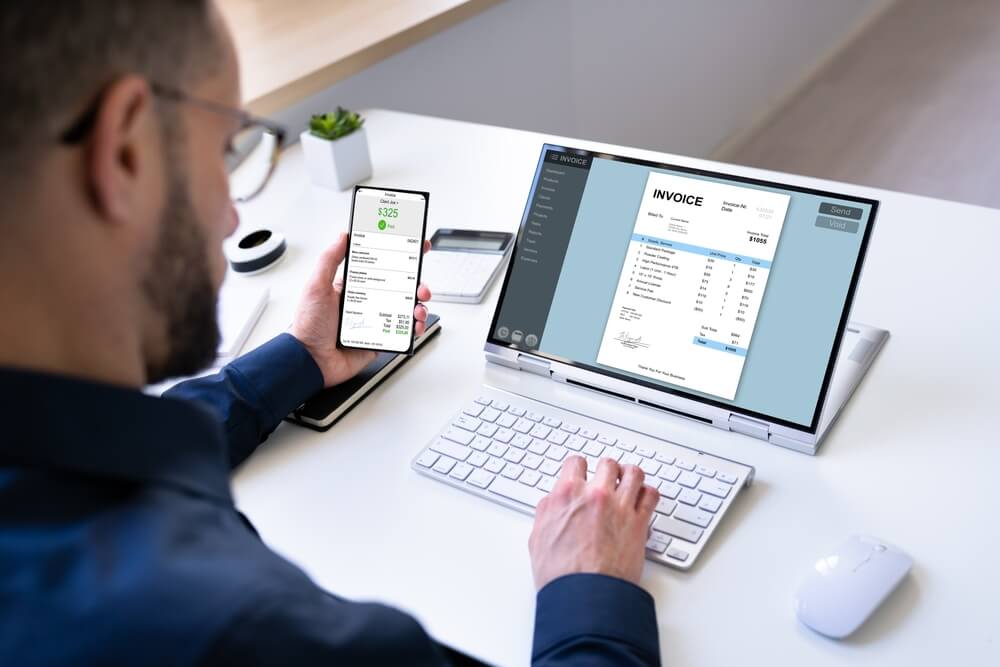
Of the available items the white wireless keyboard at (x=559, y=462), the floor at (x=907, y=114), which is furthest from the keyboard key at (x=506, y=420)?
the floor at (x=907, y=114)

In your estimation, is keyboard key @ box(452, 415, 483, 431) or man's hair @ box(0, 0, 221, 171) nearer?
→ man's hair @ box(0, 0, 221, 171)

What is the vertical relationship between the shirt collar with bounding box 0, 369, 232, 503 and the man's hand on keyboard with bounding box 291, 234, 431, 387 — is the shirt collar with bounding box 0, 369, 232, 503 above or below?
below

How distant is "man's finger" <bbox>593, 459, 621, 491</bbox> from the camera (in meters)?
0.83

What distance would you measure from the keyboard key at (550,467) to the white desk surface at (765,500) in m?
0.06

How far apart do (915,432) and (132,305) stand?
77 centimetres

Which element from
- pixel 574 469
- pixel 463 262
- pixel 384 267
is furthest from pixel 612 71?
pixel 574 469

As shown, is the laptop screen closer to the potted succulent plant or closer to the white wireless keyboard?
the white wireless keyboard

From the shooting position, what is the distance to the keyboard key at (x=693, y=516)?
0.82 m

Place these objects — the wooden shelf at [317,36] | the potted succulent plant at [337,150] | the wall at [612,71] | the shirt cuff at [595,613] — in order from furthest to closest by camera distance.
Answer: the wall at [612,71] → the wooden shelf at [317,36] → the potted succulent plant at [337,150] → the shirt cuff at [595,613]

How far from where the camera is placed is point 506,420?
0.97 meters

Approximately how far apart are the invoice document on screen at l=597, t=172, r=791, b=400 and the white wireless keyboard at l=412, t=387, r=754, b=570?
89mm

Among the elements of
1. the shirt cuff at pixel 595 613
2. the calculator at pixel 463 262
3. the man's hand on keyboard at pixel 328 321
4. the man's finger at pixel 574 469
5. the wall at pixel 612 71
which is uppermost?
the wall at pixel 612 71

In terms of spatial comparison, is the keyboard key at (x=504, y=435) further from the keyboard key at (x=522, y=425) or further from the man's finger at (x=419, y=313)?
the man's finger at (x=419, y=313)

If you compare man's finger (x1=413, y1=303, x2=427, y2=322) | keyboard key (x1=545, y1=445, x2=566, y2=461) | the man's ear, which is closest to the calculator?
man's finger (x1=413, y1=303, x2=427, y2=322)
